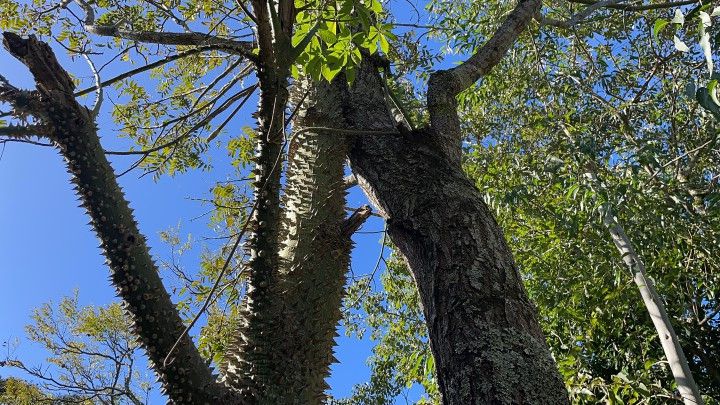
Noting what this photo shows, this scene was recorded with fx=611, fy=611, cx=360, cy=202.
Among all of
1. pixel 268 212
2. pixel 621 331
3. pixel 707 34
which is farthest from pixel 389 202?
pixel 621 331

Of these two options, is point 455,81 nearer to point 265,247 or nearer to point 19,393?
point 265,247

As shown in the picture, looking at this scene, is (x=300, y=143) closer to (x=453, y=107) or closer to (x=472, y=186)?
(x=453, y=107)

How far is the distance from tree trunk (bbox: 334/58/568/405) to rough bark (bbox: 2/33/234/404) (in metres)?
0.57

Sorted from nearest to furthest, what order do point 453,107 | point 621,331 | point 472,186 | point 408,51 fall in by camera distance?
point 472,186 < point 453,107 < point 408,51 < point 621,331

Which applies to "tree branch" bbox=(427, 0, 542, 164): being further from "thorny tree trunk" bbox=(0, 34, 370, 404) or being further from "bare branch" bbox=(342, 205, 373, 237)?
"thorny tree trunk" bbox=(0, 34, 370, 404)

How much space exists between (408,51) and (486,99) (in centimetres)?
99

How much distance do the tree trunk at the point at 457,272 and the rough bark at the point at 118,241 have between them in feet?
1.87

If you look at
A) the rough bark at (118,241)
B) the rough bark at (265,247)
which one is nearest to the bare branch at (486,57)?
the rough bark at (265,247)

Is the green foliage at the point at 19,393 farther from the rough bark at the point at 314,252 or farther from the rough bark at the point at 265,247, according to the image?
the rough bark at the point at 265,247

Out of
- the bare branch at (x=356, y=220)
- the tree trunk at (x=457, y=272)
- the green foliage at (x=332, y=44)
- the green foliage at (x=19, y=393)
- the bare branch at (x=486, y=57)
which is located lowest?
the tree trunk at (x=457, y=272)

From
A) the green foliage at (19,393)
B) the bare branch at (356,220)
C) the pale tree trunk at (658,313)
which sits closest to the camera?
the bare branch at (356,220)

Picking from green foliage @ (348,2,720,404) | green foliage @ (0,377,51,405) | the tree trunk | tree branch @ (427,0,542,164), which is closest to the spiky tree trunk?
the tree trunk

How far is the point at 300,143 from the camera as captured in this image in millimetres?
2129

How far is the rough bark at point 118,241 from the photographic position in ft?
4.76
